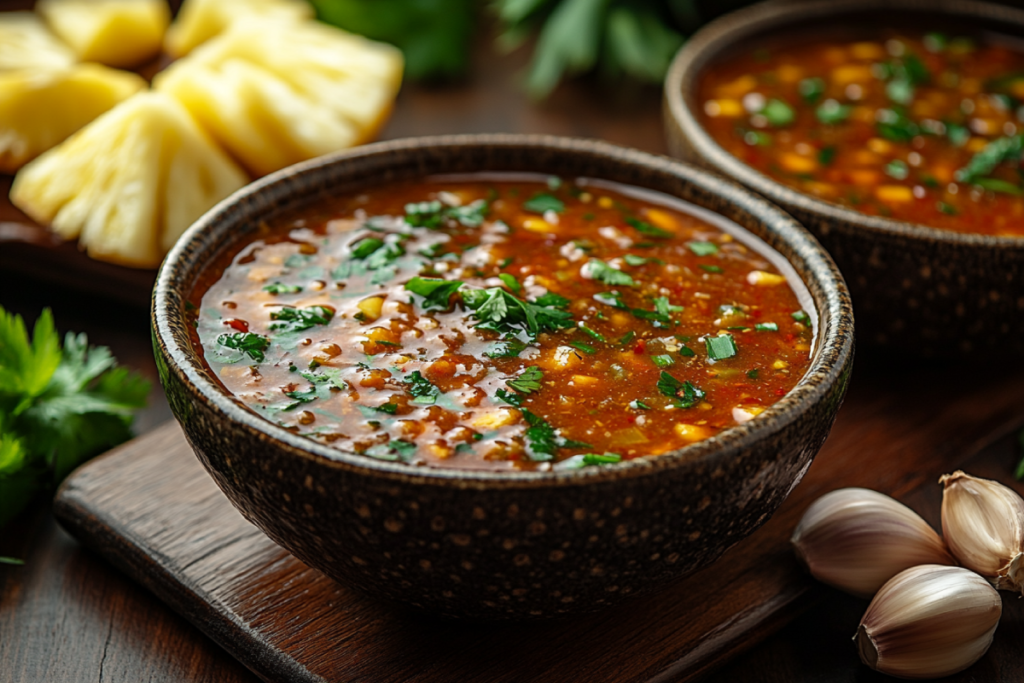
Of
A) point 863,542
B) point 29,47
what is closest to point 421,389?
point 863,542

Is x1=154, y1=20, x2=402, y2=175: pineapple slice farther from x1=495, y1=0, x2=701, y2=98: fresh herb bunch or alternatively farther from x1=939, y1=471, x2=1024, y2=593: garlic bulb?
x1=939, y1=471, x2=1024, y2=593: garlic bulb

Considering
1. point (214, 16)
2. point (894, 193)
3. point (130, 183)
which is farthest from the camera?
point (214, 16)

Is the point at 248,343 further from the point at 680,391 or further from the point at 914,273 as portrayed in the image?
the point at 914,273

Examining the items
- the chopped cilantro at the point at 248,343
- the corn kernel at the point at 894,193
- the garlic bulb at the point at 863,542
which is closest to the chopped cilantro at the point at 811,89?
the corn kernel at the point at 894,193

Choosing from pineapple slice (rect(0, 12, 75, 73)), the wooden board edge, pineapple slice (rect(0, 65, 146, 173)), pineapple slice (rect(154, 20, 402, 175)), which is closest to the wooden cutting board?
the wooden board edge

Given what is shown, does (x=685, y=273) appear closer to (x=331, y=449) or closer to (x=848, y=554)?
(x=848, y=554)
